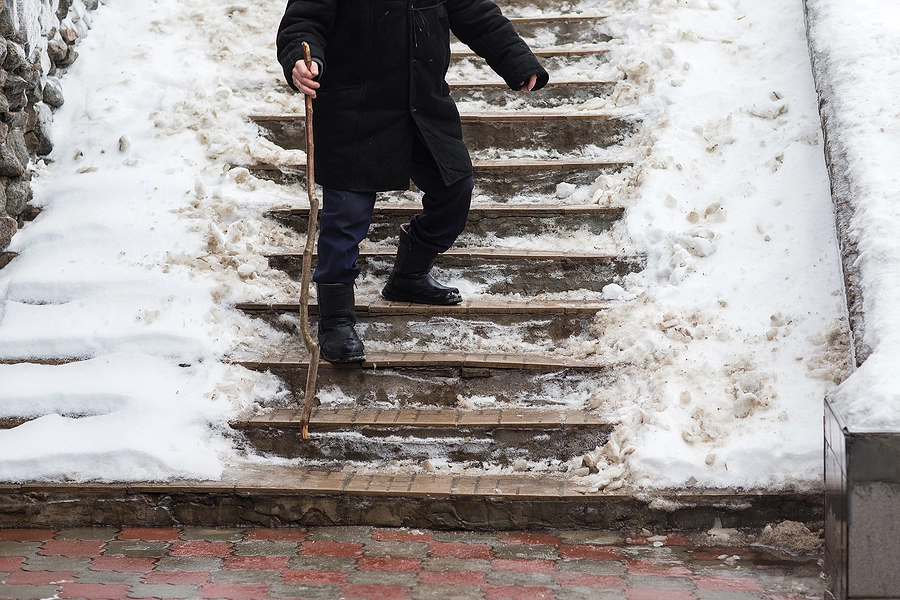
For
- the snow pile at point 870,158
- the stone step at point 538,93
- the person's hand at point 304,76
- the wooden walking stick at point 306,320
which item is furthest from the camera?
the stone step at point 538,93

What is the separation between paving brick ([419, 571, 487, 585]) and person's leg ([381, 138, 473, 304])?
4.40 feet

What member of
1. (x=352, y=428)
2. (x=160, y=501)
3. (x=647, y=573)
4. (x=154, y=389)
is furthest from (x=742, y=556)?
(x=154, y=389)

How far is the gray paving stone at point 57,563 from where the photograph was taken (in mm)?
2703

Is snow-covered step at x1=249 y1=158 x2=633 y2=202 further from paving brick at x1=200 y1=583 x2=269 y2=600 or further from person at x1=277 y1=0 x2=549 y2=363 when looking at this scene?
paving brick at x1=200 y1=583 x2=269 y2=600

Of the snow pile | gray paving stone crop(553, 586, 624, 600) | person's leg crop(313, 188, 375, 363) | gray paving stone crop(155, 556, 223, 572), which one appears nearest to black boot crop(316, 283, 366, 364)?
person's leg crop(313, 188, 375, 363)

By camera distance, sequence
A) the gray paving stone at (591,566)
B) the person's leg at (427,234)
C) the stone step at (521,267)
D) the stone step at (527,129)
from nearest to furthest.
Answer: the gray paving stone at (591,566) → the person's leg at (427,234) → the stone step at (521,267) → the stone step at (527,129)

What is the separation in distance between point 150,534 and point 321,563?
68 centimetres

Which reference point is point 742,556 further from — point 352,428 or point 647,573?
point 352,428

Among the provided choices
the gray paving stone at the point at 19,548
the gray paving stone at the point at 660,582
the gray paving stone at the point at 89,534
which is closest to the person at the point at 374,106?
the gray paving stone at the point at 89,534

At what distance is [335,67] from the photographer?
10.7 ft

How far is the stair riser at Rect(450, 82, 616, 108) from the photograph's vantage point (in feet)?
Answer: 15.5

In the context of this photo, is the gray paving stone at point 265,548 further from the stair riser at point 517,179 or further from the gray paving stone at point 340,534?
the stair riser at point 517,179

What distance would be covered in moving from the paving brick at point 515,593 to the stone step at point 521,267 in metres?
1.61

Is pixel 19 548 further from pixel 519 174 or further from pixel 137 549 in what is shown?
pixel 519 174
